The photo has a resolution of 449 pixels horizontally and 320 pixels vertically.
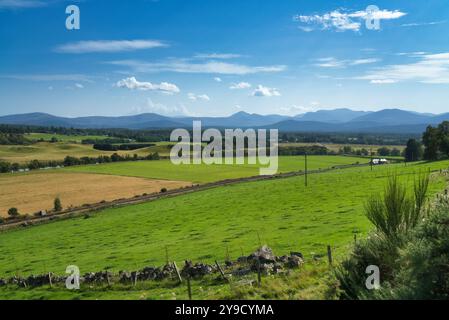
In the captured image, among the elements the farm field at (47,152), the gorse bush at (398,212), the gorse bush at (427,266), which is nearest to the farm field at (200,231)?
the gorse bush at (398,212)

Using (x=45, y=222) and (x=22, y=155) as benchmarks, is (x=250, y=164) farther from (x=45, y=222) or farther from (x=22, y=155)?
(x=22, y=155)

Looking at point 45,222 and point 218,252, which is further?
point 45,222

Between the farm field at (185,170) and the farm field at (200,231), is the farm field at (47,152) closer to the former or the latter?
the farm field at (185,170)

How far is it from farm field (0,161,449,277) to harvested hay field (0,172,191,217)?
20.9 metres

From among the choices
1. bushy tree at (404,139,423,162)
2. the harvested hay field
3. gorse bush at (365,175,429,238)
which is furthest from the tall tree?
gorse bush at (365,175,429,238)

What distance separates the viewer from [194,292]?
17859 mm

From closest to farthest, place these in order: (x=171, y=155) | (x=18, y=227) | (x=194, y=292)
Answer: (x=194, y=292)
(x=18, y=227)
(x=171, y=155)

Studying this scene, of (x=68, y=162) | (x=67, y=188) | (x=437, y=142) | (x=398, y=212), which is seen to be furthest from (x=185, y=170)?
(x=398, y=212)

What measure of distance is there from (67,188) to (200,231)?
6702 cm

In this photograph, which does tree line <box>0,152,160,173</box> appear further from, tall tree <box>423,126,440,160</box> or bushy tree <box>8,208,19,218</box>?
tall tree <box>423,126,440,160</box>

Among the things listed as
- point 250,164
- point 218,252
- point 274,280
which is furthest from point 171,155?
point 274,280

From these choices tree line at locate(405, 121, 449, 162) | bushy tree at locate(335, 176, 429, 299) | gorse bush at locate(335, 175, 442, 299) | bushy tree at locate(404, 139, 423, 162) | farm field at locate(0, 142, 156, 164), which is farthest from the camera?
farm field at locate(0, 142, 156, 164)

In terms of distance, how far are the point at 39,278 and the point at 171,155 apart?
141 m

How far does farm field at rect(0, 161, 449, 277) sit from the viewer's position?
92.9ft
